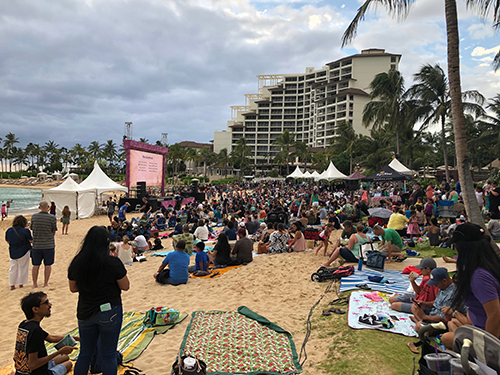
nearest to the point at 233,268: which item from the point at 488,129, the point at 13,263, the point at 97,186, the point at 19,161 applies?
the point at 13,263

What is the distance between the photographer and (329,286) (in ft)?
19.8

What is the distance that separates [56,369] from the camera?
116 inches

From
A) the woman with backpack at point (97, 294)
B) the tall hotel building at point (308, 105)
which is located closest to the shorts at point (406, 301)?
the woman with backpack at point (97, 294)

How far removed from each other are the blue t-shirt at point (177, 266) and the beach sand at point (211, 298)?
189mm

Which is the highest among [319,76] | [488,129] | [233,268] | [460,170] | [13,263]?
[319,76]

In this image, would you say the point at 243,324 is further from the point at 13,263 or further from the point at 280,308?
the point at 13,263

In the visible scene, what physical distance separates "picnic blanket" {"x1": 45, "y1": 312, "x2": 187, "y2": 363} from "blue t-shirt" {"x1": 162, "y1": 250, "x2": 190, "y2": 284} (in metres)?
1.62

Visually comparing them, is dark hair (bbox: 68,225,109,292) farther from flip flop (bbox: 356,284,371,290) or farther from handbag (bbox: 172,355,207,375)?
flip flop (bbox: 356,284,371,290)

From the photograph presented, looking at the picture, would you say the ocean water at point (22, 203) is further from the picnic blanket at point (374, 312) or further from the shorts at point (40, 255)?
the picnic blanket at point (374, 312)

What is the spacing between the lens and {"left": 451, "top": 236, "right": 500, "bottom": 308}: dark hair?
2.18 m

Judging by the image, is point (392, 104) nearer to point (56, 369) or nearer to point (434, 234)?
point (434, 234)

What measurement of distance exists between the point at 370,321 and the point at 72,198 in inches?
791

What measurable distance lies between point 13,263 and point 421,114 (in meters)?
22.6

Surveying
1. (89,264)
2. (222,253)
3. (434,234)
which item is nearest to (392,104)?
(434,234)
